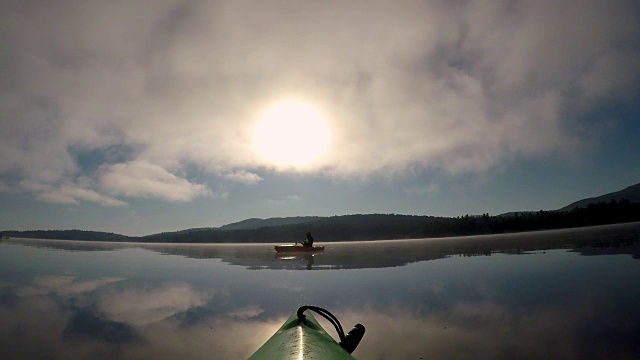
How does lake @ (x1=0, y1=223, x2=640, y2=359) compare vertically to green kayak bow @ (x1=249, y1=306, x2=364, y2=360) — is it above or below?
below

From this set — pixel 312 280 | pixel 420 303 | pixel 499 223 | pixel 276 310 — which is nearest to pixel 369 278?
pixel 312 280

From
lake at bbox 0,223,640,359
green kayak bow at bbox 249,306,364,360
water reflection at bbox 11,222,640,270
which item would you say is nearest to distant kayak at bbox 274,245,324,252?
water reflection at bbox 11,222,640,270

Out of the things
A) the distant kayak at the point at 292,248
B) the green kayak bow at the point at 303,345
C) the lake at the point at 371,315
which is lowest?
the lake at the point at 371,315

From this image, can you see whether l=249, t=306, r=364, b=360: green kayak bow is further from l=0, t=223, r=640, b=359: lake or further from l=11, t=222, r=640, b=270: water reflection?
l=11, t=222, r=640, b=270: water reflection

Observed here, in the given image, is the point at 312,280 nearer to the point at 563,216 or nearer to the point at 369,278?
the point at 369,278


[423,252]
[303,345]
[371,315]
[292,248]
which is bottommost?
[371,315]

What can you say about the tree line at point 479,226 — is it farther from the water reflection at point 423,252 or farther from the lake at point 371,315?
the lake at point 371,315

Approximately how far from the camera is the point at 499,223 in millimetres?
118000

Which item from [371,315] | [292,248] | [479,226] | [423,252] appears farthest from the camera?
[479,226]

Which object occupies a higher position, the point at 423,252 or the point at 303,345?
the point at 303,345

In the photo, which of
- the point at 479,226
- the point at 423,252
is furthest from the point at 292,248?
the point at 479,226

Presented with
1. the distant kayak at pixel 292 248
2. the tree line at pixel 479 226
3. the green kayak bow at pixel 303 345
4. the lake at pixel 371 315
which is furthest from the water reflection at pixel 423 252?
the tree line at pixel 479 226

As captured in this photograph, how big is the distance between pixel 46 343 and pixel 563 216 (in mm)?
131906

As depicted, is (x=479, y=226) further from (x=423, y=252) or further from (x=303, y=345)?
(x=303, y=345)
